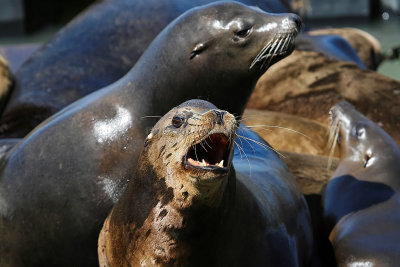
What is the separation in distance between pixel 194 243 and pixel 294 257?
2.68ft

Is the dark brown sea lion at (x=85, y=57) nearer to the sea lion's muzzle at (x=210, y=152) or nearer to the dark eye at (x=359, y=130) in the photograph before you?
the dark eye at (x=359, y=130)

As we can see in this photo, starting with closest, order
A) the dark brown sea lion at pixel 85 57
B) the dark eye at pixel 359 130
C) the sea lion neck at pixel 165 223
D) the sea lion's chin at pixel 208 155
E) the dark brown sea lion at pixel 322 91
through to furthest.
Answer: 1. the sea lion's chin at pixel 208 155
2. the sea lion neck at pixel 165 223
3. the dark eye at pixel 359 130
4. the dark brown sea lion at pixel 85 57
5. the dark brown sea lion at pixel 322 91

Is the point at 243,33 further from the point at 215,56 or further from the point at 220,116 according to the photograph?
the point at 220,116

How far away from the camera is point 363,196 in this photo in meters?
5.13

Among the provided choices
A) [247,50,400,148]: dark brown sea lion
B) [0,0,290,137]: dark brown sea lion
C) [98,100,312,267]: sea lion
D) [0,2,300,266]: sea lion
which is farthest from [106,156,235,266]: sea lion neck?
[247,50,400,148]: dark brown sea lion

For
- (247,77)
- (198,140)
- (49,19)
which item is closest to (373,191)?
(247,77)

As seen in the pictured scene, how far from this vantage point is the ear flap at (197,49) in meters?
4.50

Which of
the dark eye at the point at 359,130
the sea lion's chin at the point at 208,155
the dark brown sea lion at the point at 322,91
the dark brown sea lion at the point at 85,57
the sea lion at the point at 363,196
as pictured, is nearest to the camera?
the sea lion's chin at the point at 208,155

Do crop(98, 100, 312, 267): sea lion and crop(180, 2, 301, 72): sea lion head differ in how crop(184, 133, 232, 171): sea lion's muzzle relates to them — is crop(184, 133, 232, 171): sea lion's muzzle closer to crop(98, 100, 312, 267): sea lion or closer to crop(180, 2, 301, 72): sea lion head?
crop(98, 100, 312, 267): sea lion

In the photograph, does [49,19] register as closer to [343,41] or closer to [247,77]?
[343,41]

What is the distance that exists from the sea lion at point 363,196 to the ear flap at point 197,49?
1285 millimetres

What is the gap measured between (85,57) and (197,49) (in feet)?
8.47

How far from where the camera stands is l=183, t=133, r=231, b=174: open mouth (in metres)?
3.14

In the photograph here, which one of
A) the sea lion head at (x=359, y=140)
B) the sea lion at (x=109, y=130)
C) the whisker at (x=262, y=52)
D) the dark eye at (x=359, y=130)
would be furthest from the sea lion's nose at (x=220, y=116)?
the dark eye at (x=359, y=130)
